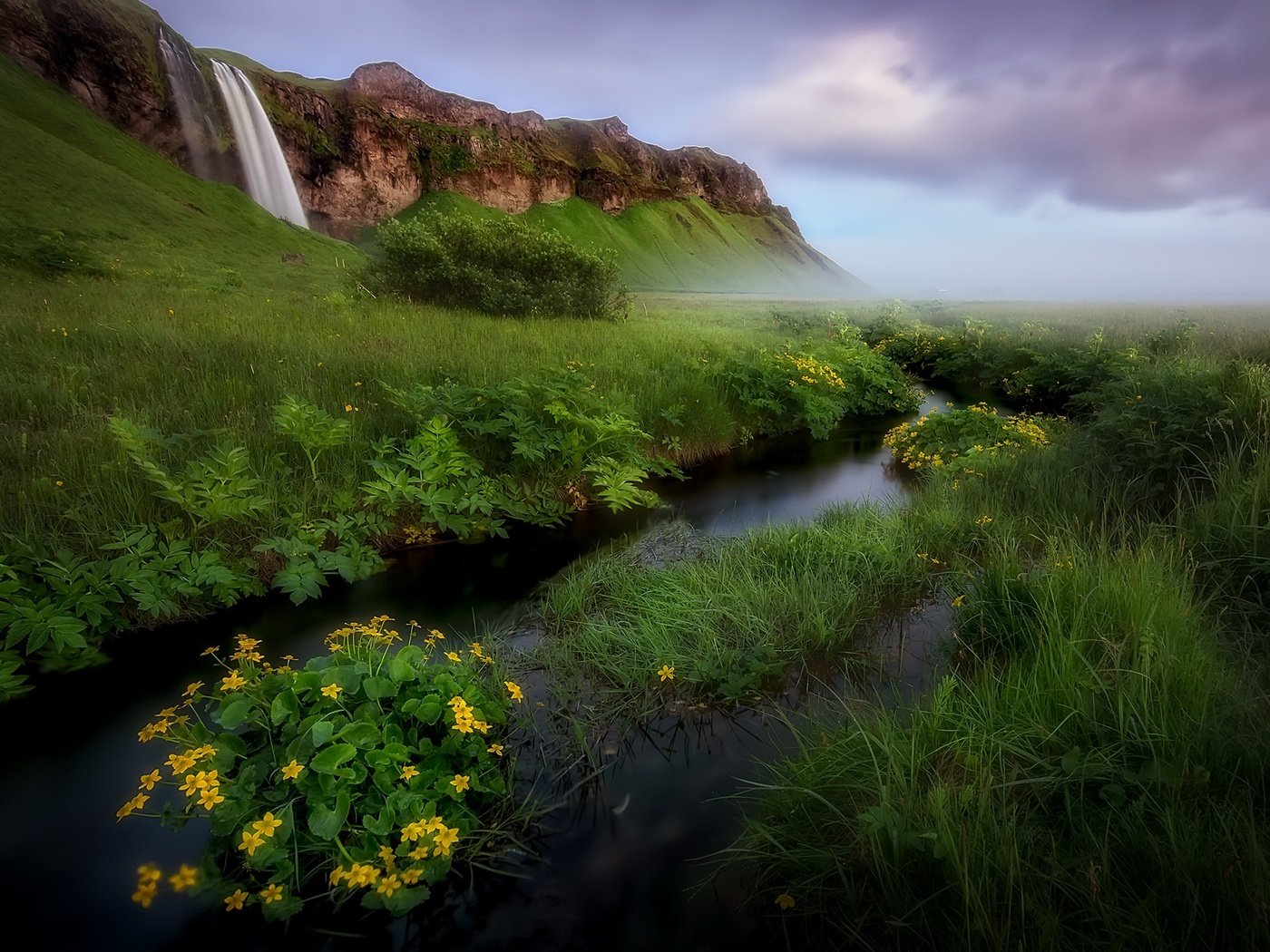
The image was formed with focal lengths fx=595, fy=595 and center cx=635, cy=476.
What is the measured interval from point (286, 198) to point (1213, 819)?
87741mm

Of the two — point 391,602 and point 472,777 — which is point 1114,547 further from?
point 391,602

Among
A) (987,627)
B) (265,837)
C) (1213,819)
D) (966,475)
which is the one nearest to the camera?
(1213,819)

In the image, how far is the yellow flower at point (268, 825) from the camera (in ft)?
6.95

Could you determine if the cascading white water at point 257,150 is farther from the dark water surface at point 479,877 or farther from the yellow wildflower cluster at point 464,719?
A: the yellow wildflower cluster at point 464,719

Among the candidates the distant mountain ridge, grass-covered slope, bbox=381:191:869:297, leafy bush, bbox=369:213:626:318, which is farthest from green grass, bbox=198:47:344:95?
leafy bush, bbox=369:213:626:318

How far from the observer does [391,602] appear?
5.10 m

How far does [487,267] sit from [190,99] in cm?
7509

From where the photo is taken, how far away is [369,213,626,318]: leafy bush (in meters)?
14.7

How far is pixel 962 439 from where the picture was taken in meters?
8.43

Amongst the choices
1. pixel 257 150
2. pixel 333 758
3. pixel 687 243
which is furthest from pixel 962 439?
pixel 687 243

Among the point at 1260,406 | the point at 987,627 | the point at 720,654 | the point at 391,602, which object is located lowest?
the point at 391,602

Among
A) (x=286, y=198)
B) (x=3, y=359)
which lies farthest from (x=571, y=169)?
(x=3, y=359)

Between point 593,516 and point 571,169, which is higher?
point 571,169

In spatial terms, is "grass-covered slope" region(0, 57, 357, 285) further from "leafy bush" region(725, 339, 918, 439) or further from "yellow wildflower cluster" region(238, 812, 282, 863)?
"yellow wildflower cluster" region(238, 812, 282, 863)
